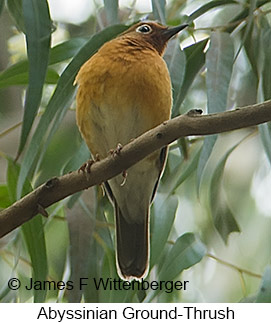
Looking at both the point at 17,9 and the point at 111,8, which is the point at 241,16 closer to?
the point at 111,8

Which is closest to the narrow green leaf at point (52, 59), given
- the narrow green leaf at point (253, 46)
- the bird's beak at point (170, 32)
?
the bird's beak at point (170, 32)

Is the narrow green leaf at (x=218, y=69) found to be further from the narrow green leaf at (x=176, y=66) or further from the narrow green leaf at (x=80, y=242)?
the narrow green leaf at (x=80, y=242)

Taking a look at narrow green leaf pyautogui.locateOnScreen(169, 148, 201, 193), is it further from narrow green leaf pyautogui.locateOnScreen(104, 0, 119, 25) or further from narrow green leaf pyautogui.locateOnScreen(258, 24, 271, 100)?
narrow green leaf pyautogui.locateOnScreen(104, 0, 119, 25)

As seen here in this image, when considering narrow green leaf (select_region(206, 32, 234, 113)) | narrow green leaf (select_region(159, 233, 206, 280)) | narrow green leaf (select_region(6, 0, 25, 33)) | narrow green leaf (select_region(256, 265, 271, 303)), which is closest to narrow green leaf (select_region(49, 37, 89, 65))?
narrow green leaf (select_region(6, 0, 25, 33))

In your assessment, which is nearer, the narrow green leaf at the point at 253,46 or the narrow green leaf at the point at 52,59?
the narrow green leaf at the point at 52,59

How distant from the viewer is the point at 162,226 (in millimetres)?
1960

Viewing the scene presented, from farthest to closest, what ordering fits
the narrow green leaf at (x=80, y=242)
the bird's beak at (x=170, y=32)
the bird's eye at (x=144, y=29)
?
the bird's eye at (x=144, y=29) < the bird's beak at (x=170, y=32) < the narrow green leaf at (x=80, y=242)

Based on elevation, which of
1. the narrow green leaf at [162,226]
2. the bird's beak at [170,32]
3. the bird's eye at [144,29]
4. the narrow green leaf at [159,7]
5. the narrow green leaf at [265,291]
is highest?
the narrow green leaf at [159,7]

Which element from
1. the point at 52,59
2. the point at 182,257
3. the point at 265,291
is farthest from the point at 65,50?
the point at 265,291

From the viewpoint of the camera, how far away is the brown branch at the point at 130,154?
1.22 metres

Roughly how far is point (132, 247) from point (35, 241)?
1.41 feet

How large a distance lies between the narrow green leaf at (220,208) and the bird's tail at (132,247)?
198 millimetres

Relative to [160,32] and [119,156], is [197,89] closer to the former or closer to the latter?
[160,32]
